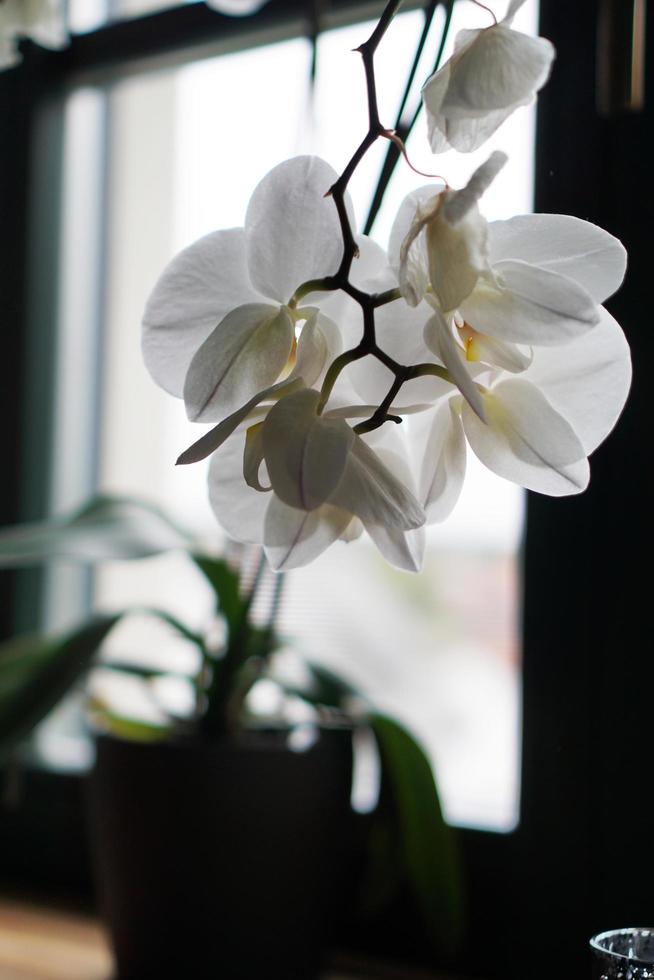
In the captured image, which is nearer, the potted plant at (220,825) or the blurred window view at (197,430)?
the potted plant at (220,825)

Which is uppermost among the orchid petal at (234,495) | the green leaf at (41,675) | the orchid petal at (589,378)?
the orchid petal at (589,378)

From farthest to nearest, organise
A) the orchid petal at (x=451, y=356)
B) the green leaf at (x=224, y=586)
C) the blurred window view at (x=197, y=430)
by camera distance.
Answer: the blurred window view at (x=197, y=430), the green leaf at (x=224, y=586), the orchid petal at (x=451, y=356)

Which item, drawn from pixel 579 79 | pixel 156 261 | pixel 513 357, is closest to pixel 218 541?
pixel 156 261

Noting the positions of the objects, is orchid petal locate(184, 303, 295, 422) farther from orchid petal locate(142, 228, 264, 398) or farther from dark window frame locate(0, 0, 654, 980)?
dark window frame locate(0, 0, 654, 980)

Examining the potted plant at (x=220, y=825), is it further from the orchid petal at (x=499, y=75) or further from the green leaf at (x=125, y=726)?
the orchid petal at (x=499, y=75)

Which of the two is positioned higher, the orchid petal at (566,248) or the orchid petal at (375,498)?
the orchid petal at (566,248)

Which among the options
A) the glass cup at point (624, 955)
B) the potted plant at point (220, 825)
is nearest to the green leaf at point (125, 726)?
the potted plant at point (220, 825)

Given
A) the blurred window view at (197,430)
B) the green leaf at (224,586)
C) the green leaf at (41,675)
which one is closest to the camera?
the green leaf at (41,675)

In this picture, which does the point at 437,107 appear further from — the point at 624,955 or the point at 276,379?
the point at 624,955

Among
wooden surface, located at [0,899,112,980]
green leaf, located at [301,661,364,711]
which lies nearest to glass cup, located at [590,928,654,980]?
green leaf, located at [301,661,364,711]
